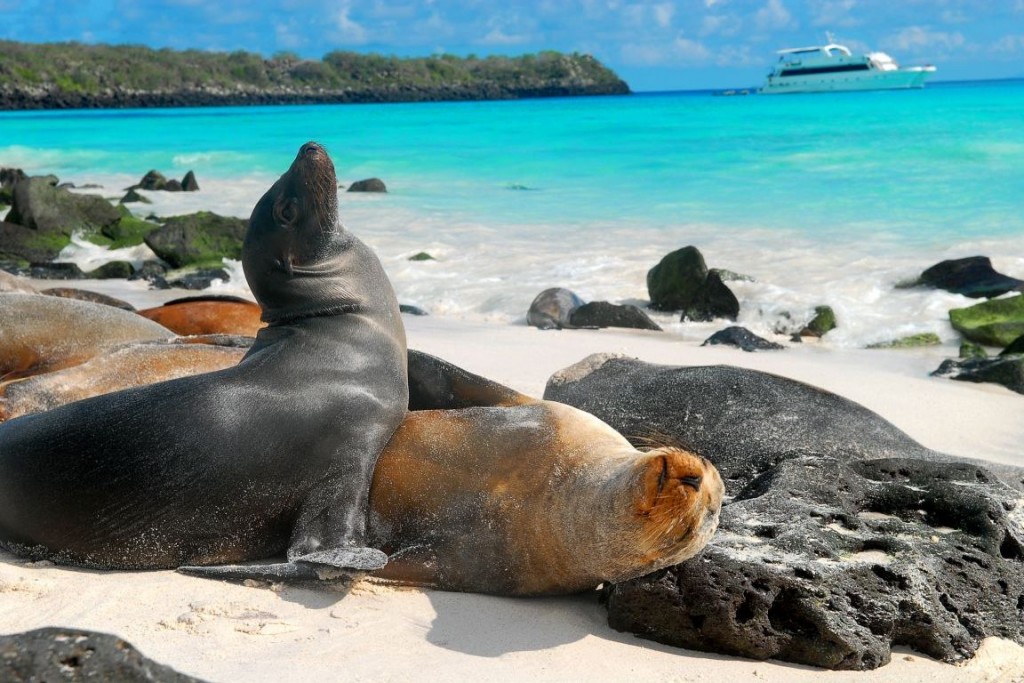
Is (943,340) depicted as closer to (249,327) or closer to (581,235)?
(249,327)

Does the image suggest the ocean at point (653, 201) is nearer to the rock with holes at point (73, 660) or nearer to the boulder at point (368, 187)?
the boulder at point (368, 187)

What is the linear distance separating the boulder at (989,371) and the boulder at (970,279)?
360 cm

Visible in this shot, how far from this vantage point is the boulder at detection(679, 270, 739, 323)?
10.3m

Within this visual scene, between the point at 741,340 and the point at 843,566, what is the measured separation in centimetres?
538

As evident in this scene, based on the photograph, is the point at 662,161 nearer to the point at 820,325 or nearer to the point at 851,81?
the point at 820,325

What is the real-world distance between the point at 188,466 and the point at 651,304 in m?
7.36

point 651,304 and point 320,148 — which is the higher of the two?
point 320,148

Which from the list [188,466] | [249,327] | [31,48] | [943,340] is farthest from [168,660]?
[31,48]

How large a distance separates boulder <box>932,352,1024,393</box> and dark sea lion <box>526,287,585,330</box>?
308 centimetres

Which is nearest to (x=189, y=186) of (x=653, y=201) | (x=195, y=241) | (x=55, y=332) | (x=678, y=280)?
(x=653, y=201)

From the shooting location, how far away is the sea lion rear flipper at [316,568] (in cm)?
365

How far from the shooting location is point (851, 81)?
90.3 m

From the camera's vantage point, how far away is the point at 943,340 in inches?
371

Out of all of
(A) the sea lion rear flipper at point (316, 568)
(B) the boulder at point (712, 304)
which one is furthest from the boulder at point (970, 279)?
(A) the sea lion rear flipper at point (316, 568)
